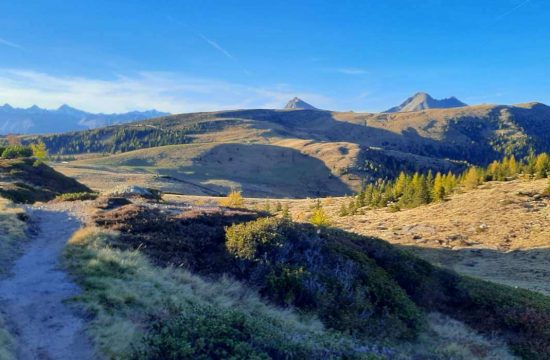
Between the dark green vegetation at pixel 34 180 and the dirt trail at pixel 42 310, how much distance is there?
2714cm

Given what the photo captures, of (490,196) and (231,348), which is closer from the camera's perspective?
(231,348)

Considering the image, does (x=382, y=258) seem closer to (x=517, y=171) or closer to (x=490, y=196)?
(x=490, y=196)

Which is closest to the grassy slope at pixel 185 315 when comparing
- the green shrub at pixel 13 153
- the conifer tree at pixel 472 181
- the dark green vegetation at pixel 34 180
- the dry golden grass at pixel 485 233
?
the dry golden grass at pixel 485 233

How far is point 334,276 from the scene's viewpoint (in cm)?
1647

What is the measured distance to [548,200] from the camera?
60469 millimetres

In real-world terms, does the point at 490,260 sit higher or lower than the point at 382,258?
lower

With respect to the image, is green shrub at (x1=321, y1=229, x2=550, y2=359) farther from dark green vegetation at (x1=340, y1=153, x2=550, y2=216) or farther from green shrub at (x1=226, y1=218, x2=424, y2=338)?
dark green vegetation at (x1=340, y1=153, x2=550, y2=216)

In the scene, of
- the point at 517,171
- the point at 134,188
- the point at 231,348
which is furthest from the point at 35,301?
the point at 517,171

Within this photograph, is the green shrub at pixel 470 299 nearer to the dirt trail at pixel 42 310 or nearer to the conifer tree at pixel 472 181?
the dirt trail at pixel 42 310

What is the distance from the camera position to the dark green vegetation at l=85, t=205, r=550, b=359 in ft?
49.8

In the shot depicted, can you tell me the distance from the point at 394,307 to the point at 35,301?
12677mm

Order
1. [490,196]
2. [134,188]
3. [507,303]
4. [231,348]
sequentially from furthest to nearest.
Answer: [490,196] < [134,188] < [507,303] < [231,348]

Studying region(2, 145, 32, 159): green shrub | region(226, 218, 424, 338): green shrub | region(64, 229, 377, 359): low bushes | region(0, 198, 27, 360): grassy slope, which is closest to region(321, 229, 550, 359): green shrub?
region(226, 218, 424, 338): green shrub

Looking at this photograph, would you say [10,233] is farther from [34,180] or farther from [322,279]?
[34,180]
